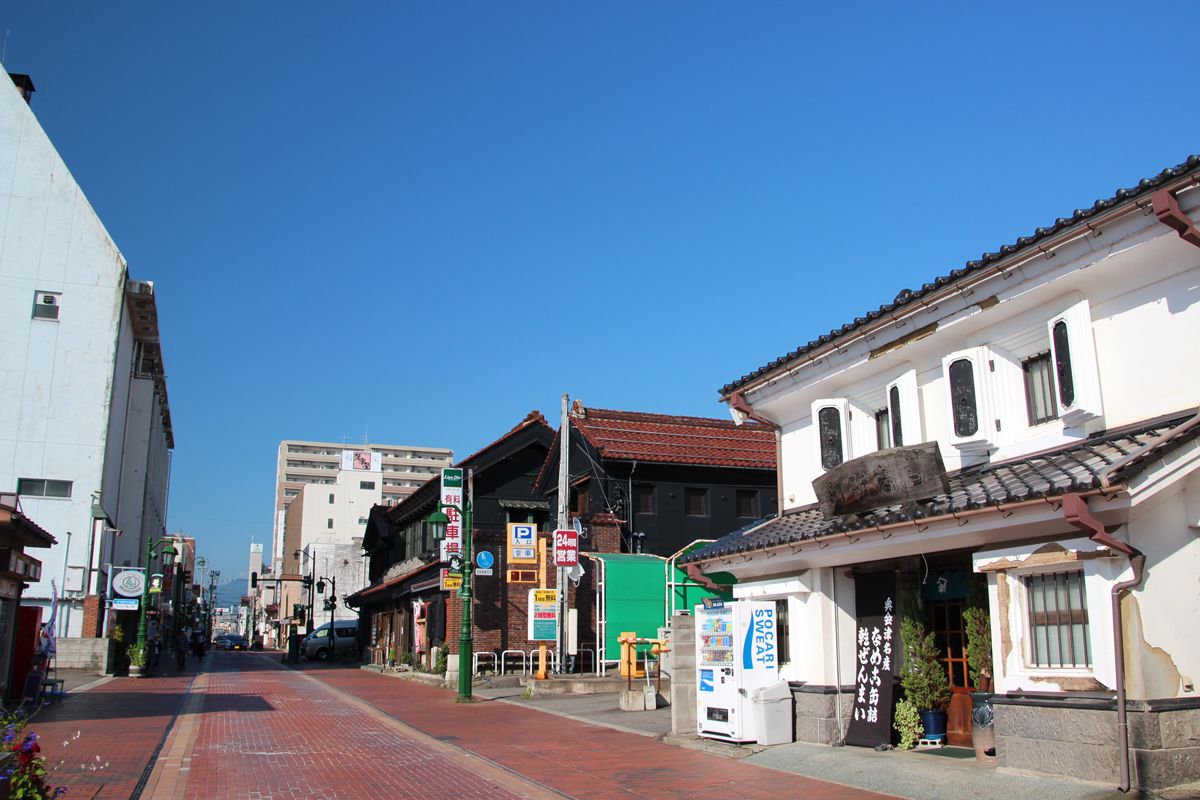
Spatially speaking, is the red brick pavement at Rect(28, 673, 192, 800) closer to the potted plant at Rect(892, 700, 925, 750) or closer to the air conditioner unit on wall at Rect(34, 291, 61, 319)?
the potted plant at Rect(892, 700, 925, 750)

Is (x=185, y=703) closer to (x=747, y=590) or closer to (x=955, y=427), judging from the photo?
(x=747, y=590)

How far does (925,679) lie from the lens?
1280 cm

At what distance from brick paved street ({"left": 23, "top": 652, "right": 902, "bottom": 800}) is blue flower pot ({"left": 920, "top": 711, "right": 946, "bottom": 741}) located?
209 centimetres

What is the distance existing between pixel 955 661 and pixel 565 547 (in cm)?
1521

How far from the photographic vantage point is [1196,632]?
9.36 meters

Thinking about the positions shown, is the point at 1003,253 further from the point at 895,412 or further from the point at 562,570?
the point at 562,570

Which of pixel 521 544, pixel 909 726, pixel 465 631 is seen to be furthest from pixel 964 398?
pixel 521 544

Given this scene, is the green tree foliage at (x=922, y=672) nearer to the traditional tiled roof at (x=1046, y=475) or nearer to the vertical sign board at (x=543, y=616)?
the traditional tiled roof at (x=1046, y=475)

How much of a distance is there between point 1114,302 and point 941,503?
9.86ft

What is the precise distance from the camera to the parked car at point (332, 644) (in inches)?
2240

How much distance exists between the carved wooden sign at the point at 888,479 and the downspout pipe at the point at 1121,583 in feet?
8.03

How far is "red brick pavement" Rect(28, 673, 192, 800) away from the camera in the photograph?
11.3 meters

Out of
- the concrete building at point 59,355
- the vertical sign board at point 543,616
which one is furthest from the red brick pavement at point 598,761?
the concrete building at point 59,355

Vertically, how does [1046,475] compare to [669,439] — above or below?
below
